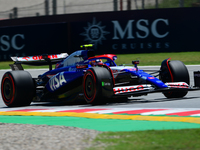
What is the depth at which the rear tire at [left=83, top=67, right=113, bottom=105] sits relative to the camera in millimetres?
8469

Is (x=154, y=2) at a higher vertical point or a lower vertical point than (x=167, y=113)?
higher

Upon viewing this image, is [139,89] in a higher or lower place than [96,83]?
lower

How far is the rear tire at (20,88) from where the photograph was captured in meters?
9.63

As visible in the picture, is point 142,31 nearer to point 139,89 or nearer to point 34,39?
point 34,39

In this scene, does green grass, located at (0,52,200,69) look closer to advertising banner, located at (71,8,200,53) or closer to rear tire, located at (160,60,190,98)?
advertising banner, located at (71,8,200,53)

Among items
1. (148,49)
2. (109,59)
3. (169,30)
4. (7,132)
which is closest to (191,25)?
(169,30)

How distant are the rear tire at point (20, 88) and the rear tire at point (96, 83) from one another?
61.7 inches

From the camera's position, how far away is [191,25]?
22.7 m

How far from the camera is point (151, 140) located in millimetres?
4805

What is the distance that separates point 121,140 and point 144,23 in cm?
1905

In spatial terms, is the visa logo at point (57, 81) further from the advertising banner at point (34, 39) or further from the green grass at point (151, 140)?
the advertising banner at point (34, 39)

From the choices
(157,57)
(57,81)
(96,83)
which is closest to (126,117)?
(96,83)

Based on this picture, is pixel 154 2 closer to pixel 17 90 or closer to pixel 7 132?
pixel 17 90

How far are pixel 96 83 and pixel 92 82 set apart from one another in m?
0.23
